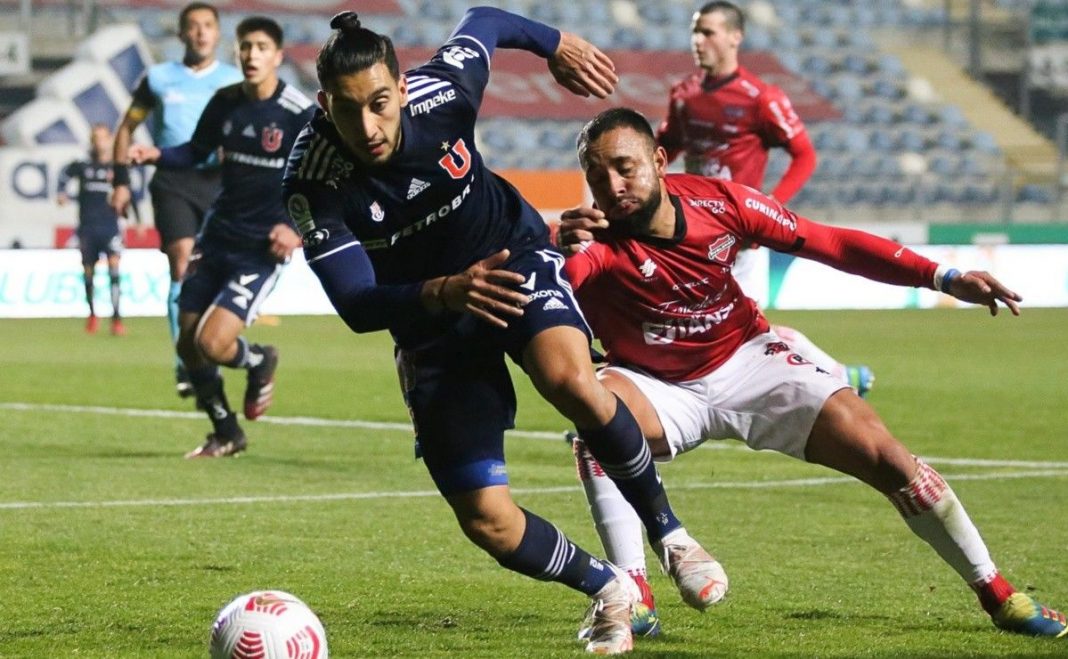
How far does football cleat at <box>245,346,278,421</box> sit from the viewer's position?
10172mm

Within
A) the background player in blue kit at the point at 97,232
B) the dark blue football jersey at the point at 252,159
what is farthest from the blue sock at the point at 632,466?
the background player in blue kit at the point at 97,232

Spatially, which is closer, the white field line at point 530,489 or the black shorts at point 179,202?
the white field line at point 530,489

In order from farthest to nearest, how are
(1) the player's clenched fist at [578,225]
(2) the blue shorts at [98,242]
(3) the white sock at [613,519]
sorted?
(2) the blue shorts at [98,242], (3) the white sock at [613,519], (1) the player's clenched fist at [578,225]

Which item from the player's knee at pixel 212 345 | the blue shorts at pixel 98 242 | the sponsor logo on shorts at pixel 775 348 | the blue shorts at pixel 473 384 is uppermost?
the blue shorts at pixel 473 384

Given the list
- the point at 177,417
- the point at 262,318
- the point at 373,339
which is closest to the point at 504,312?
the point at 177,417

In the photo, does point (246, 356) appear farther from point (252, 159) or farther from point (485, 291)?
point (485, 291)

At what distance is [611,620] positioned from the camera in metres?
4.84

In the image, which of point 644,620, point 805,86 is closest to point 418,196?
point 644,620

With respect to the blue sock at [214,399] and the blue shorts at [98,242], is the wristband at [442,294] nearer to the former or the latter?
the blue sock at [214,399]

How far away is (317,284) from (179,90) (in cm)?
1053

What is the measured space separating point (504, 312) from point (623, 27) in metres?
29.5

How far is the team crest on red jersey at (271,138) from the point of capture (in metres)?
9.62

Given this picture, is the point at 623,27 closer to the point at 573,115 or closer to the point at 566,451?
the point at 573,115

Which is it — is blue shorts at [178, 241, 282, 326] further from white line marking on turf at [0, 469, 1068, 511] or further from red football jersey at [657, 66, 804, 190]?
red football jersey at [657, 66, 804, 190]
